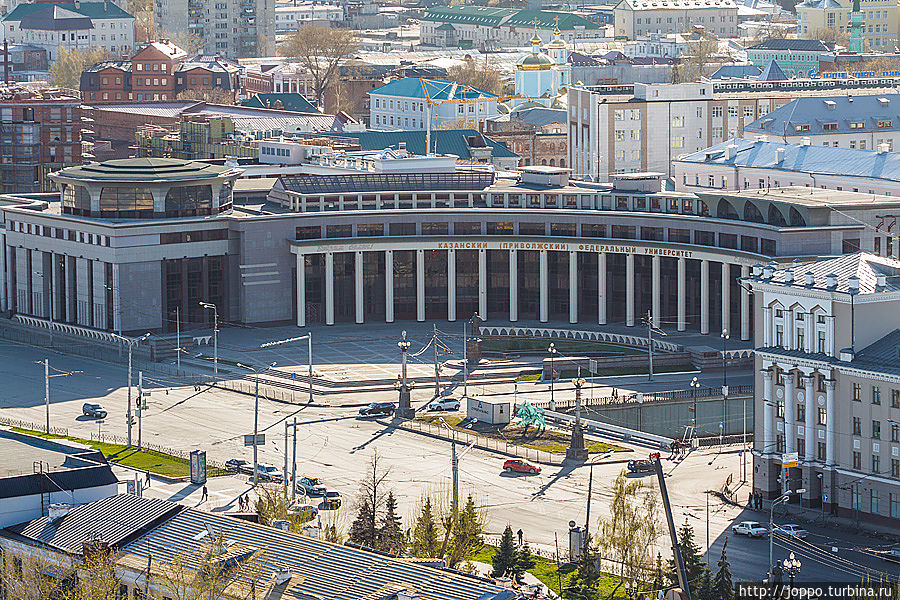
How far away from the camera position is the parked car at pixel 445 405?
181975mm

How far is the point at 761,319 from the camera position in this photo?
154 m

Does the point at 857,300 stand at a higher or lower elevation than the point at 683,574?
higher

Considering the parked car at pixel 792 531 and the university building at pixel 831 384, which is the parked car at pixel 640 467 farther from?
the parked car at pixel 792 531

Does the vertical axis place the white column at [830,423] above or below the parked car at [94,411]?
above

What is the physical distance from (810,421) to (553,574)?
28.2m

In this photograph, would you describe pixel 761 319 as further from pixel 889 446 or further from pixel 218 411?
pixel 218 411

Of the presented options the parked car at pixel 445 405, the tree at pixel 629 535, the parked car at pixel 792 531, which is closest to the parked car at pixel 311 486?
the tree at pixel 629 535

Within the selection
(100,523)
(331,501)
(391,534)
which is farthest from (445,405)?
(100,523)

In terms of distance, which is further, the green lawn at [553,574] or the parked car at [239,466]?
the parked car at [239,466]

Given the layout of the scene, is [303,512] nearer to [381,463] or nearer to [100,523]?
[100,523]

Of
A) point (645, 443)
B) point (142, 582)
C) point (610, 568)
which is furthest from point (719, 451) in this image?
point (142, 582)

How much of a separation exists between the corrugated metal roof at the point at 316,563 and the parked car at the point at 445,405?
214ft

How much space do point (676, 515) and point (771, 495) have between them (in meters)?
9.22

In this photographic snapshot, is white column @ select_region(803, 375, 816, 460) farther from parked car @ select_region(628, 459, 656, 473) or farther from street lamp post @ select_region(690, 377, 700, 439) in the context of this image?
street lamp post @ select_region(690, 377, 700, 439)
